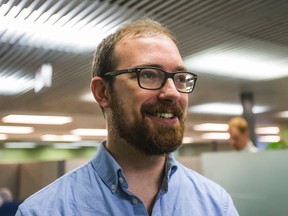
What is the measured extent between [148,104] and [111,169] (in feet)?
0.68

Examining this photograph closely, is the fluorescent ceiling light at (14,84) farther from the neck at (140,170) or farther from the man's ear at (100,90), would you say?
the neck at (140,170)

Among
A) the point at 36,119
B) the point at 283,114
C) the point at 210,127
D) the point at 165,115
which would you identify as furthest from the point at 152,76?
the point at 210,127

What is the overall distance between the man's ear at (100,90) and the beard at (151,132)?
95 millimetres

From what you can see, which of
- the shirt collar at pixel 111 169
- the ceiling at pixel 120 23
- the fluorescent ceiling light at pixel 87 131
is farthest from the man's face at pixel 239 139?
the fluorescent ceiling light at pixel 87 131

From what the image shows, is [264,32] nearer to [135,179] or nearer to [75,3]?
[75,3]

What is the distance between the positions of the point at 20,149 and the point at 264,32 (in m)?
14.0

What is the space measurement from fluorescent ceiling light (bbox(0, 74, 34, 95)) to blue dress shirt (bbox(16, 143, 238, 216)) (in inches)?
147

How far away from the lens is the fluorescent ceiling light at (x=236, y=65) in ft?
12.5

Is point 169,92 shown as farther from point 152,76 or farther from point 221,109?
point 221,109

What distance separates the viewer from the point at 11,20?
2760 millimetres

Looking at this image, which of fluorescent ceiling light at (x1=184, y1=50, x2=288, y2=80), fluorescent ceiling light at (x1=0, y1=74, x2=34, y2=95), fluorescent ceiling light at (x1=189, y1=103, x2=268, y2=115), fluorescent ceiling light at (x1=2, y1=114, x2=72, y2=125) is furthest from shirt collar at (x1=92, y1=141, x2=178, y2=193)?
fluorescent ceiling light at (x1=2, y1=114, x2=72, y2=125)

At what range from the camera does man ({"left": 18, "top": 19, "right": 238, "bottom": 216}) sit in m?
0.87

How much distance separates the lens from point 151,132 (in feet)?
2.91

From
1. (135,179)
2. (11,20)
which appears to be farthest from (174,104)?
(11,20)
